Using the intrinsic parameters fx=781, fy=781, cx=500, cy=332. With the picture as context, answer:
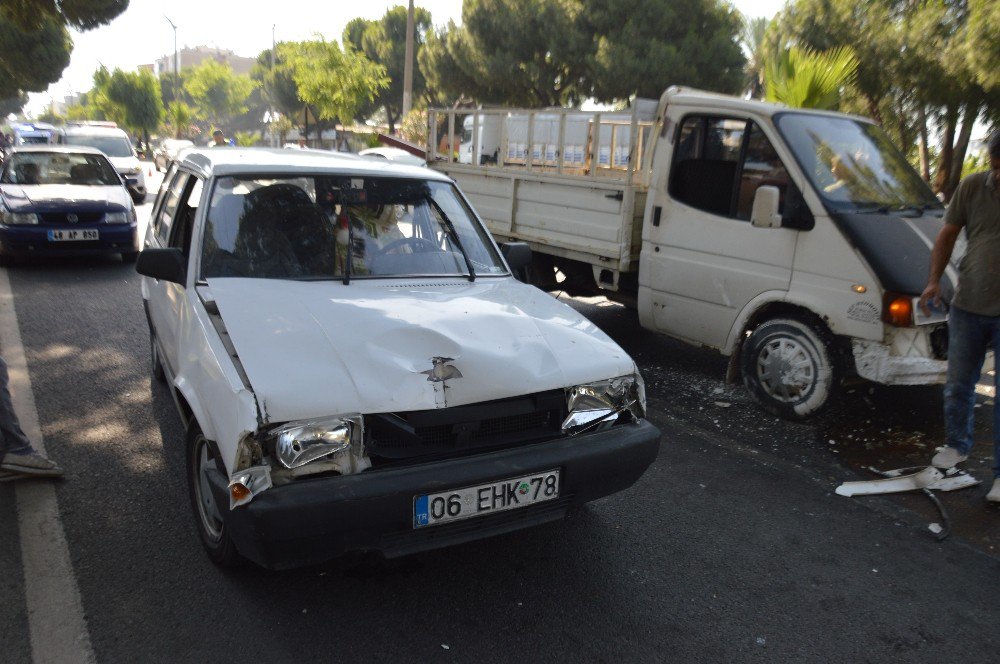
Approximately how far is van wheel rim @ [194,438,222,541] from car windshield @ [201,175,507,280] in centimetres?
86

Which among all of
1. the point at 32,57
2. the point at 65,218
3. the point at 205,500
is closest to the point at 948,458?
the point at 205,500

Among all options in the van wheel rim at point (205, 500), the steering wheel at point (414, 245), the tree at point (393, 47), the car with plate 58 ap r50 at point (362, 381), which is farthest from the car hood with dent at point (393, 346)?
the tree at point (393, 47)

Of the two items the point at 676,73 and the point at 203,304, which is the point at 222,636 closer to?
the point at 203,304

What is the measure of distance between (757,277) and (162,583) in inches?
165

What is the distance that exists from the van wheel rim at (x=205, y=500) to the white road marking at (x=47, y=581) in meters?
0.53

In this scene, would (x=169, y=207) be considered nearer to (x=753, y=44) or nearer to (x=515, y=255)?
(x=515, y=255)

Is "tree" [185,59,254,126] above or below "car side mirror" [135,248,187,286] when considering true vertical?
above

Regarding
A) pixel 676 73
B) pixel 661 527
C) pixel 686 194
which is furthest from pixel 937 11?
pixel 676 73

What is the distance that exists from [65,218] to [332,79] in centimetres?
1982

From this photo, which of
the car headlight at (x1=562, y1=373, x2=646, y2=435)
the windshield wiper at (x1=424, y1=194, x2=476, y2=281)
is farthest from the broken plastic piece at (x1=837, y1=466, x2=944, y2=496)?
the windshield wiper at (x1=424, y1=194, x2=476, y2=281)

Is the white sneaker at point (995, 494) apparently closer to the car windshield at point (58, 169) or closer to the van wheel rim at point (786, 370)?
the van wheel rim at point (786, 370)

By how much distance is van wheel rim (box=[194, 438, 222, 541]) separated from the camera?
3.20m

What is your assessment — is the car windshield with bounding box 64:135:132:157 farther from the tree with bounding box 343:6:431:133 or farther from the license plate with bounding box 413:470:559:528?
the tree with bounding box 343:6:431:133

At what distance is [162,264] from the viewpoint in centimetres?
366
